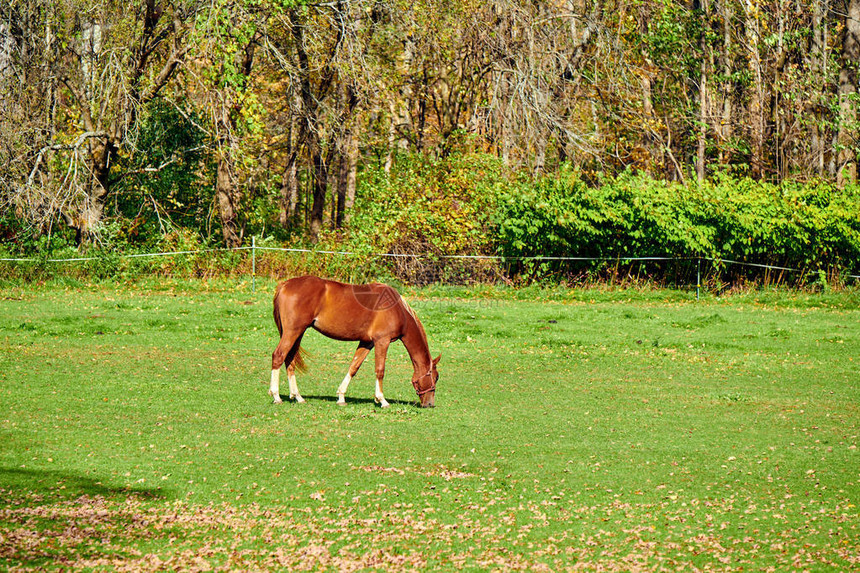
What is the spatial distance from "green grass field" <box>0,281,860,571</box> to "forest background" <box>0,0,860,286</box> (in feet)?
22.1

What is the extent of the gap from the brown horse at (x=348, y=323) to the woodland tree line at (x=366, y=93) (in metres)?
14.7

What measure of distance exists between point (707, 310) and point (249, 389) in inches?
536

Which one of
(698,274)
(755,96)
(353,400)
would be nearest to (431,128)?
(755,96)

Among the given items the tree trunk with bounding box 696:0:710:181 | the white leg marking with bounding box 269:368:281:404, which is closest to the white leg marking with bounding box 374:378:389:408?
the white leg marking with bounding box 269:368:281:404

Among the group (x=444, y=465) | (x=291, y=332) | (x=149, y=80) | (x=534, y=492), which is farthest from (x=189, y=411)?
(x=149, y=80)

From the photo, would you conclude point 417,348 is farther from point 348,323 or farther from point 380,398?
point 348,323

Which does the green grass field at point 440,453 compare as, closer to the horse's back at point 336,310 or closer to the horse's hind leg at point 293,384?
the horse's hind leg at point 293,384

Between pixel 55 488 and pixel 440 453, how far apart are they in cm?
380

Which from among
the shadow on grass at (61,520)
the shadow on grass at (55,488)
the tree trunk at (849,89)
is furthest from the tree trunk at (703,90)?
the shadow on grass at (61,520)

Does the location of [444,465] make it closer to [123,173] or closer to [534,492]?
[534,492]

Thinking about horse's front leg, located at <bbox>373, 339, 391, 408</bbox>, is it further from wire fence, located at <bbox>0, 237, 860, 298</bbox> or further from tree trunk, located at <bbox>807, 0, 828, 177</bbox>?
tree trunk, located at <bbox>807, 0, 828, 177</bbox>

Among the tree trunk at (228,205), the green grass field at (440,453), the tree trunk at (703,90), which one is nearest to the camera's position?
the green grass field at (440,453)

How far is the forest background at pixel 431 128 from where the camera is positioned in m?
26.4

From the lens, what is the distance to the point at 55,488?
27.7 feet
